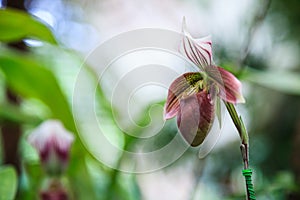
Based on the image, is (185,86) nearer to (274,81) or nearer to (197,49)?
(197,49)

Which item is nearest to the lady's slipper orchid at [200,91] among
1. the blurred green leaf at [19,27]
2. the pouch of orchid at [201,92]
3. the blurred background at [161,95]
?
the pouch of orchid at [201,92]

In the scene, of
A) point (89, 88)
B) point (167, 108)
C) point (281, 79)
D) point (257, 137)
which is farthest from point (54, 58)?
point (167, 108)

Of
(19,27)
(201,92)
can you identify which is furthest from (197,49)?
(19,27)

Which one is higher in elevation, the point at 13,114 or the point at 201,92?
the point at 201,92

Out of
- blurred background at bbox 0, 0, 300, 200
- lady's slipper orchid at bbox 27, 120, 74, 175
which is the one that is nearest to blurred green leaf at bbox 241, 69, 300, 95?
blurred background at bbox 0, 0, 300, 200

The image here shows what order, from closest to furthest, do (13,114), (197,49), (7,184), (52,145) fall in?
(197,49)
(7,184)
(52,145)
(13,114)

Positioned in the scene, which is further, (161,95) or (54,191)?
(161,95)

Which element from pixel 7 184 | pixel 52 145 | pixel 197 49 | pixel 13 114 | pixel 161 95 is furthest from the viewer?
pixel 161 95
